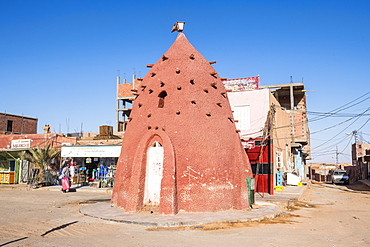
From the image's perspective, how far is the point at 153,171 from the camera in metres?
12.0

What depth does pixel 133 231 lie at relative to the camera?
9133mm

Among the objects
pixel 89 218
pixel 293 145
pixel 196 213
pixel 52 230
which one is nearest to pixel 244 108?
pixel 293 145

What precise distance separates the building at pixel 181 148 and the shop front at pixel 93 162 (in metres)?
12.2

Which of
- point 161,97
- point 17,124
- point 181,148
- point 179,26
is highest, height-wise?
point 179,26

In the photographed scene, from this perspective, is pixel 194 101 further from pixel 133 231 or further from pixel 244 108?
pixel 244 108

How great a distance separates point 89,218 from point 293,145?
2318 centimetres

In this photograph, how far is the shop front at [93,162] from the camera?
24995 mm

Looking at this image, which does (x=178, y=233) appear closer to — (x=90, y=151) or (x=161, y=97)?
(x=161, y=97)

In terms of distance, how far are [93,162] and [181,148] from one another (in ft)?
58.3

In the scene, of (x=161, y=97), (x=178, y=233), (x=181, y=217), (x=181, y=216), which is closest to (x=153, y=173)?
(x=181, y=216)

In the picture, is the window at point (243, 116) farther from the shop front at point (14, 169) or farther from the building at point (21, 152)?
the shop front at point (14, 169)

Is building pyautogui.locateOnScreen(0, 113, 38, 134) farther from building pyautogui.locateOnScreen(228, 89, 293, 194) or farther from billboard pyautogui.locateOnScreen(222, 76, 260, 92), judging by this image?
building pyautogui.locateOnScreen(228, 89, 293, 194)

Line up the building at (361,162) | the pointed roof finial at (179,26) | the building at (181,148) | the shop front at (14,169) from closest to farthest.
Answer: the building at (181,148), the pointed roof finial at (179,26), the shop front at (14,169), the building at (361,162)

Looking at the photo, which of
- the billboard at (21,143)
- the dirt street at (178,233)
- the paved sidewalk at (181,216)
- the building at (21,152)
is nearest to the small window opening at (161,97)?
the paved sidewalk at (181,216)
